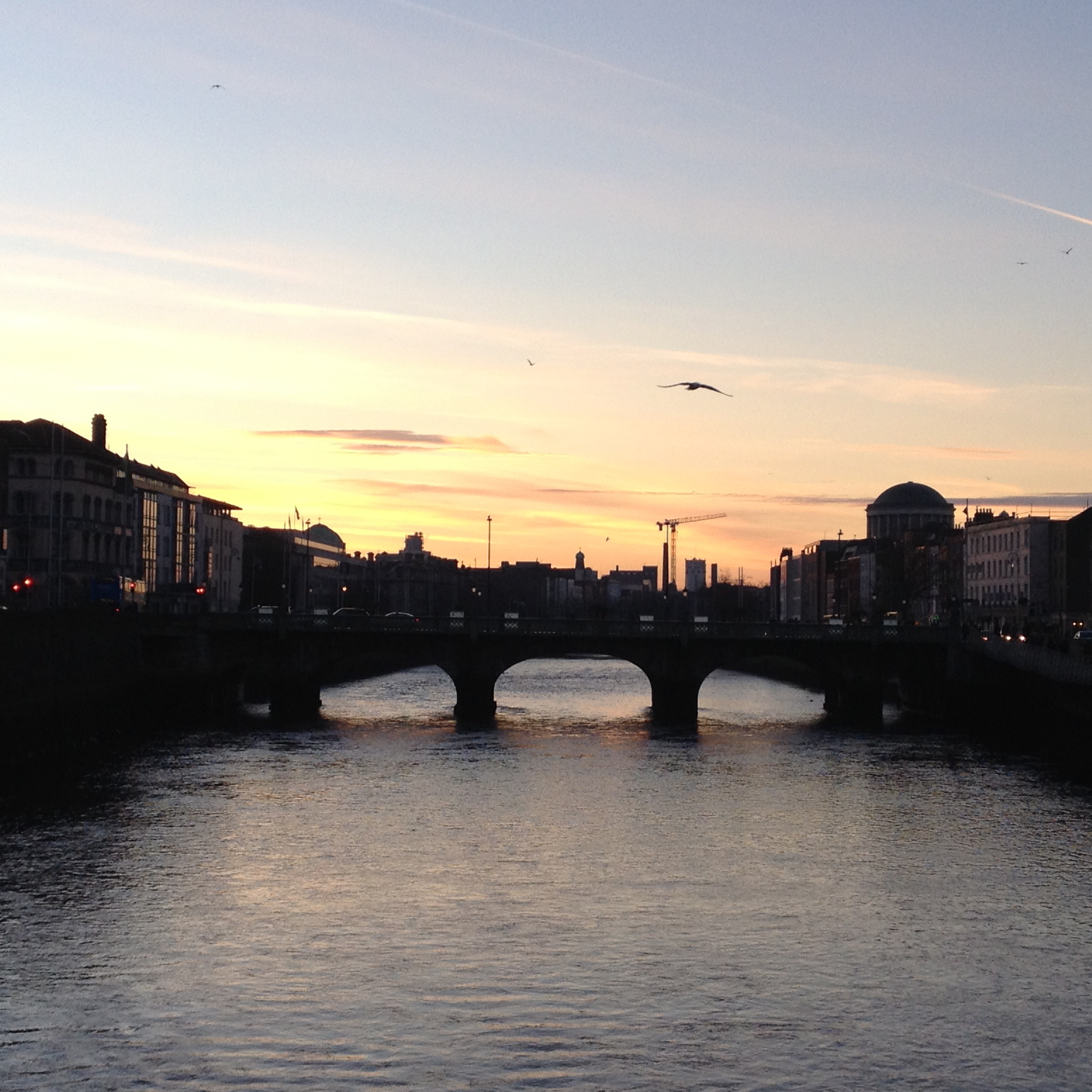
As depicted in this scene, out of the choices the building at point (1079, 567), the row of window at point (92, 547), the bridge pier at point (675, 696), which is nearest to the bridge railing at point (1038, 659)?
the bridge pier at point (675, 696)

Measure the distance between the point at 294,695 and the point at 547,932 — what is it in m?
73.3

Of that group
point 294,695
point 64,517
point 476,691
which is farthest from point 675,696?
point 64,517

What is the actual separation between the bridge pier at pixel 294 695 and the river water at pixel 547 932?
121 ft

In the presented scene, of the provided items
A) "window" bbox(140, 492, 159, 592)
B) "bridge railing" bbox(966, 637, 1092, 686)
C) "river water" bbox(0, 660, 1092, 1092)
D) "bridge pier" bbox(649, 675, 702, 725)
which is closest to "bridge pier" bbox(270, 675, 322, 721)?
"bridge pier" bbox(649, 675, 702, 725)

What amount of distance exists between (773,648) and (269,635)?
3467 cm

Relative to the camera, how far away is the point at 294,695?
112 m

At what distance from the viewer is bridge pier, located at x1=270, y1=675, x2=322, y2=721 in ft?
363

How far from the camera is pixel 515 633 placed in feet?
368

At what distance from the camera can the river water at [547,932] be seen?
102 feet

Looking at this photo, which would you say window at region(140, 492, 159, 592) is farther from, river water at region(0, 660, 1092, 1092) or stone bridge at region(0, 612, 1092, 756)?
river water at region(0, 660, 1092, 1092)

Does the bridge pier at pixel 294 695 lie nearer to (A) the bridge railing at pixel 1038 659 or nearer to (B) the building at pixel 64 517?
(B) the building at pixel 64 517

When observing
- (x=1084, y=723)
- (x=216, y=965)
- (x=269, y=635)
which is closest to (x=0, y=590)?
(x=269, y=635)

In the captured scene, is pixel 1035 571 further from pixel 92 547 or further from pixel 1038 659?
pixel 92 547

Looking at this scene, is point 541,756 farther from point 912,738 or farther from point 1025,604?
point 1025,604
